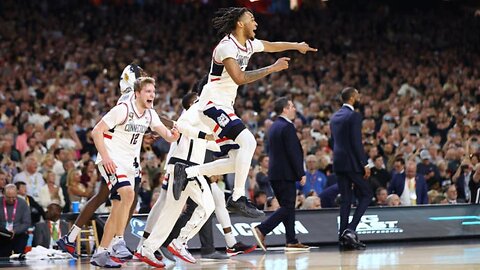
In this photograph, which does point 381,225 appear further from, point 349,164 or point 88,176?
point 88,176

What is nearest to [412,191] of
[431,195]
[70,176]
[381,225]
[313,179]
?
[431,195]

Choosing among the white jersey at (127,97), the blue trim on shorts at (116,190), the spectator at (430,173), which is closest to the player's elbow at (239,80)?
the white jersey at (127,97)

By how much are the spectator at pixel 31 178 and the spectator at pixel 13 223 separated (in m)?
1.76

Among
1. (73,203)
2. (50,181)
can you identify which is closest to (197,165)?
(73,203)

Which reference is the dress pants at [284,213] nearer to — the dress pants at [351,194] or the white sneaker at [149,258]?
the dress pants at [351,194]

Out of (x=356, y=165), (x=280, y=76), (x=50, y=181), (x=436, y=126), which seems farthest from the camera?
(x=280, y=76)

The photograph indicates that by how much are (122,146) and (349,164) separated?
3533mm

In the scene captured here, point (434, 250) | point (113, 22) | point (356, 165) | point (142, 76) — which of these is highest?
point (113, 22)

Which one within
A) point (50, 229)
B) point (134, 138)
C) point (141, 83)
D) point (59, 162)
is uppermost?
point (141, 83)

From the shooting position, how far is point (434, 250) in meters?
12.3

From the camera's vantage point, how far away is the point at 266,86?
25.8m

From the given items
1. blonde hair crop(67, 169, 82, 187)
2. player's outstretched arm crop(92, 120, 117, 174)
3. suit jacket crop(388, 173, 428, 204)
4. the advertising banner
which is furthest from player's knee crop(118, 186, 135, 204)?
suit jacket crop(388, 173, 428, 204)

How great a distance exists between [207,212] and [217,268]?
1196 mm

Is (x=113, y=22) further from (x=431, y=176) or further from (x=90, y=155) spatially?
(x=431, y=176)
